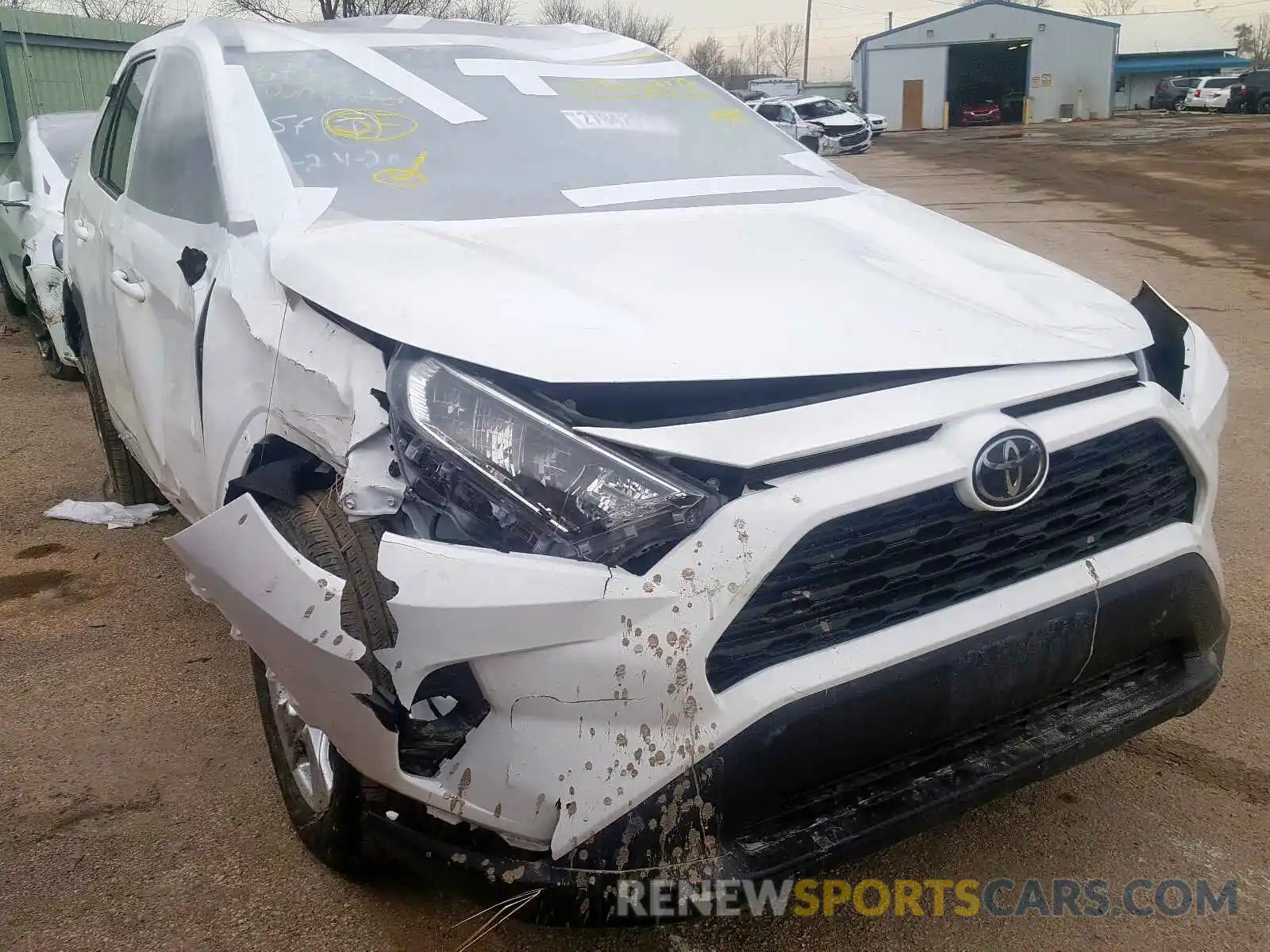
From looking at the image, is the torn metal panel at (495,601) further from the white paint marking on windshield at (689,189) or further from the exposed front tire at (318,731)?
the white paint marking on windshield at (689,189)

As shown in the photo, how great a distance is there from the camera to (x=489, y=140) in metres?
2.85

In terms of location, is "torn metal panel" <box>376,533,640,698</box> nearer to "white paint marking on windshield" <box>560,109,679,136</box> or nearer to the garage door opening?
"white paint marking on windshield" <box>560,109,679,136</box>

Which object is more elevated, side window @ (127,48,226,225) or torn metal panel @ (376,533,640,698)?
side window @ (127,48,226,225)

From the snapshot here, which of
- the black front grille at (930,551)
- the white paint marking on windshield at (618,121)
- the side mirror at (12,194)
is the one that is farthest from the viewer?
the side mirror at (12,194)

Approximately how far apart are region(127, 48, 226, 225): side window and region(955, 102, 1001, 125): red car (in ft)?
148

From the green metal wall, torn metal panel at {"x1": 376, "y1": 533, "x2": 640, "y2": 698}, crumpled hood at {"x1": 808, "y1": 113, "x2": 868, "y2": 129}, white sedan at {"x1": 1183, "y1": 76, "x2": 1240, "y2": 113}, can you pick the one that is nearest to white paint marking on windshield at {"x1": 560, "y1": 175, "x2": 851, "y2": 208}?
torn metal panel at {"x1": 376, "y1": 533, "x2": 640, "y2": 698}

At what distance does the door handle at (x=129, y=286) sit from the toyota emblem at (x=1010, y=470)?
219 cm

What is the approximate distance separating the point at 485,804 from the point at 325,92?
2.00 meters

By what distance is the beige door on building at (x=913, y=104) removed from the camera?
4422 centimetres

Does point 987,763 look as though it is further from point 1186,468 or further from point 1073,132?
point 1073,132

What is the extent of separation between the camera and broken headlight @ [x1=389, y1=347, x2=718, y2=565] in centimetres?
161

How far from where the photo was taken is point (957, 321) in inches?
78.5

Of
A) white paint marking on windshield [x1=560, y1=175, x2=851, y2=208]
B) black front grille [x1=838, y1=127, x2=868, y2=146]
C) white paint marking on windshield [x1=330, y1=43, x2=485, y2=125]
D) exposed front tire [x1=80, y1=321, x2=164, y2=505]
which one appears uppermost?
white paint marking on windshield [x1=330, y1=43, x2=485, y2=125]

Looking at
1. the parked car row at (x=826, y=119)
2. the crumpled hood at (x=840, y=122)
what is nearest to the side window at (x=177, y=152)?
the parked car row at (x=826, y=119)
